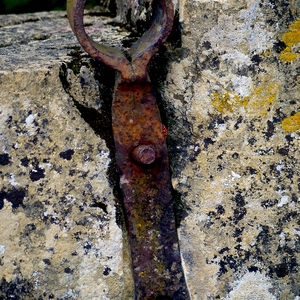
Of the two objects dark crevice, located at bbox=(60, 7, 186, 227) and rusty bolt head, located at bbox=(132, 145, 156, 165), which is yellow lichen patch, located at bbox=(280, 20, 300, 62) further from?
rusty bolt head, located at bbox=(132, 145, 156, 165)

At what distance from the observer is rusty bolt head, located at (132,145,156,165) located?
748 millimetres

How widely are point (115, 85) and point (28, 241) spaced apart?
30 cm

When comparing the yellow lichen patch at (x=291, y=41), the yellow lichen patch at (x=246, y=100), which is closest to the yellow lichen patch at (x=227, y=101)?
the yellow lichen patch at (x=246, y=100)

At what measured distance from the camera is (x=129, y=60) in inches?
28.8

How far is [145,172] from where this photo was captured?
2.56 feet

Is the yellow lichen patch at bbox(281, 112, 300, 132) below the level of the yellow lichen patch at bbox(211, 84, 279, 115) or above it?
below

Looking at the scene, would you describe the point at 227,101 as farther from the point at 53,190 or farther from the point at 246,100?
the point at 53,190

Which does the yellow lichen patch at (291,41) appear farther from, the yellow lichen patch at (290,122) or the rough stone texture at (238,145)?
the yellow lichen patch at (290,122)

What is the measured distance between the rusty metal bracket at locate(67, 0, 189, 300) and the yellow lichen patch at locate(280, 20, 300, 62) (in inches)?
8.8

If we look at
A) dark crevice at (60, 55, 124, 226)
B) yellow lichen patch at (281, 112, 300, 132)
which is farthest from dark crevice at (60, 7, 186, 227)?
yellow lichen patch at (281, 112, 300, 132)

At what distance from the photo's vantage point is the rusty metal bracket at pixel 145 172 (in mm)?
732

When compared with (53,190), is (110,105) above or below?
above

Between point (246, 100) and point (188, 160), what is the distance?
0.15 m

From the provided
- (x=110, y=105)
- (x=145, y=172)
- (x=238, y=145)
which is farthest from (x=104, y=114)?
(x=238, y=145)
